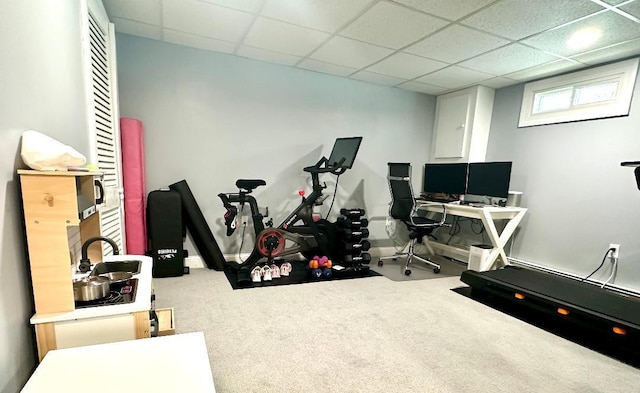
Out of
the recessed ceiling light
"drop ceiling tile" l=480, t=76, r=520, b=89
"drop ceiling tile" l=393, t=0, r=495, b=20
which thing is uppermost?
"drop ceiling tile" l=393, t=0, r=495, b=20

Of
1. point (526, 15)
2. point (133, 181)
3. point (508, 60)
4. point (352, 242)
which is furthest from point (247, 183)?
point (508, 60)

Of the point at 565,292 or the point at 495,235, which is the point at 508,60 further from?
the point at 565,292

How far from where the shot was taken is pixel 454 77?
3715 mm

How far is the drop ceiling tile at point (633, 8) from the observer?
6.59 ft

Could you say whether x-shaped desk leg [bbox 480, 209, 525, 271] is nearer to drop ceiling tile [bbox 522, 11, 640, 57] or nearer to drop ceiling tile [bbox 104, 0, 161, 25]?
drop ceiling tile [bbox 522, 11, 640, 57]

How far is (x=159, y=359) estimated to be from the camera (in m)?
0.86

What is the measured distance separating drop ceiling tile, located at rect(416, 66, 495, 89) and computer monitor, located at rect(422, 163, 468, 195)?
3.71 feet

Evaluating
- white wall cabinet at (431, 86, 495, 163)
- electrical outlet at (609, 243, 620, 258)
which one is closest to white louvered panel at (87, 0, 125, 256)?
white wall cabinet at (431, 86, 495, 163)

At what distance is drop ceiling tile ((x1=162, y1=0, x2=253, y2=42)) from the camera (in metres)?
2.35

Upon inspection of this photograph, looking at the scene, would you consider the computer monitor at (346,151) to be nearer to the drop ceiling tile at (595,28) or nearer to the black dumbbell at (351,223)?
the black dumbbell at (351,223)

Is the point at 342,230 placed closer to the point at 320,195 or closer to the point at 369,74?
the point at 320,195

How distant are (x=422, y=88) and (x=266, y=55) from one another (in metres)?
2.37

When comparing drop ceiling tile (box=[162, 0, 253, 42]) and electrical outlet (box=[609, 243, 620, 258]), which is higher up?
drop ceiling tile (box=[162, 0, 253, 42])

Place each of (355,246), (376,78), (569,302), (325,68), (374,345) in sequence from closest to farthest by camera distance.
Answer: (374,345) < (569,302) < (355,246) < (325,68) < (376,78)
